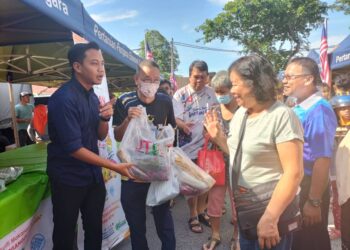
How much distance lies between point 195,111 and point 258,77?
6.51 ft

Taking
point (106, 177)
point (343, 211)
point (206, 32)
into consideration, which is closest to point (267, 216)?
point (343, 211)

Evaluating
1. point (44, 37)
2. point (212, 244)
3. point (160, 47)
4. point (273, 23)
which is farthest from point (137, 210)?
point (160, 47)

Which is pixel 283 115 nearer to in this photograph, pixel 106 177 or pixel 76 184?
pixel 76 184

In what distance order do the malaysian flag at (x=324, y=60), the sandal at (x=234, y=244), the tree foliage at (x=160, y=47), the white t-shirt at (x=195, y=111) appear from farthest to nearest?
1. the tree foliage at (x=160, y=47)
2. the malaysian flag at (x=324, y=60)
3. the white t-shirt at (x=195, y=111)
4. the sandal at (x=234, y=244)

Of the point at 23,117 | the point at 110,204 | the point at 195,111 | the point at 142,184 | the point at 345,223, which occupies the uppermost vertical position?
the point at 195,111

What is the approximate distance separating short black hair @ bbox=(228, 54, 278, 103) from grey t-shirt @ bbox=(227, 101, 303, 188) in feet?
0.22

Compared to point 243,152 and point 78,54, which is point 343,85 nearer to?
point 243,152

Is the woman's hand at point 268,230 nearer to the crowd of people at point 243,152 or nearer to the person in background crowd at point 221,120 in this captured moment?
the crowd of people at point 243,152

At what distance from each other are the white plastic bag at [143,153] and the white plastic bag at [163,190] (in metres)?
0.05

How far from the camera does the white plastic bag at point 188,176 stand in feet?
7.76

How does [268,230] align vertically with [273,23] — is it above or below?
below

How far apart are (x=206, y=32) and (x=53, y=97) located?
85.5ft

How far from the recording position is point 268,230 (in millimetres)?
1425

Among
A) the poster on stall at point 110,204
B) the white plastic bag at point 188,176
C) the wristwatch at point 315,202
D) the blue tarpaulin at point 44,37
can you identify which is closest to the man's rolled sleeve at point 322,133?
the wristwatch at point 315,202
